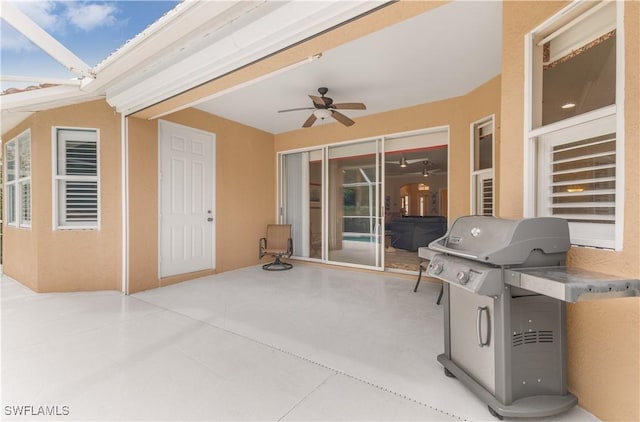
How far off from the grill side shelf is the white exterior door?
4.64 meters

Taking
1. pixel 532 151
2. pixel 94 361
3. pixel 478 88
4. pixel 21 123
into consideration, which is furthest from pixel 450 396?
pixel 21 123

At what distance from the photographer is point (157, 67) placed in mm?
3162

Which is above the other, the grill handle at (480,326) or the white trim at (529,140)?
the white trim at (529,140)

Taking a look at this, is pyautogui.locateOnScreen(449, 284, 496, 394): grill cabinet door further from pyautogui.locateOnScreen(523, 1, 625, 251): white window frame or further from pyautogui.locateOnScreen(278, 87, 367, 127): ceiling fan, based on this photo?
pyautogui.locateOnScreen(278, 87, 367, 127): ceiling fan

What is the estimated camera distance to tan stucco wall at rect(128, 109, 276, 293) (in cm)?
411

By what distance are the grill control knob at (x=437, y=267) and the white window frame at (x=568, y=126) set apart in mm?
695

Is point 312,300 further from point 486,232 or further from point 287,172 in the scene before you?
point 287,172

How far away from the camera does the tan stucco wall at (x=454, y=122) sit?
385 centimetres

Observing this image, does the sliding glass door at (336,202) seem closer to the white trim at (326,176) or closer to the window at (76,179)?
the white trim at (326,176)

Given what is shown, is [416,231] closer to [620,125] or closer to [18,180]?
[620,125]

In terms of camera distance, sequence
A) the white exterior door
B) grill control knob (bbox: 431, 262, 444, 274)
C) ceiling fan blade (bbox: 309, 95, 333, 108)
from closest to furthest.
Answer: grill control knob (bbox: 431, 262, 444, 274) → ceiling fan blade (bbox: 309, 95, 333, 108) → the white exterior door

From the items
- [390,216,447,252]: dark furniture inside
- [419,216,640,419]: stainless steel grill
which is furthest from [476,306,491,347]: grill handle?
A: [390,216,447,252]: dark furniture inside

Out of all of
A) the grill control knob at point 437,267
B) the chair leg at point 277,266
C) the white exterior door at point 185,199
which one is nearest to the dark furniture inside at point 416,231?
the chair leg at point 277,266

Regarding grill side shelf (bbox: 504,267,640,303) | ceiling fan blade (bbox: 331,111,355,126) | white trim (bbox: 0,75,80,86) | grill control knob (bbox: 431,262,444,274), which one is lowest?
grill control knob (bbox: 431,262,444,274)
